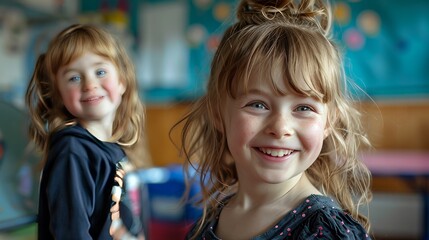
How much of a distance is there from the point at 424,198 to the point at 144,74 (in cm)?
271

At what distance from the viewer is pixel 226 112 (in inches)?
33.6

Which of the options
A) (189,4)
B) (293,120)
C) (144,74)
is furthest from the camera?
(144,74)

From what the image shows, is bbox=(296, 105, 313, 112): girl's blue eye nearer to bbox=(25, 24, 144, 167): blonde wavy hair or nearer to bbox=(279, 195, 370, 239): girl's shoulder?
bbox=(279, 195, 370, 239): girl's shoulder

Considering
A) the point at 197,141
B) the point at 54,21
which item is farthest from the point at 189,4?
the point at 197,141

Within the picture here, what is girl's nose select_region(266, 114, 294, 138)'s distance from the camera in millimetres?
768

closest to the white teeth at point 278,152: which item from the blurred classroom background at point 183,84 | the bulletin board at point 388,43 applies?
the blurred classroom background at point 183,84

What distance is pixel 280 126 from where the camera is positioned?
2.52 ft

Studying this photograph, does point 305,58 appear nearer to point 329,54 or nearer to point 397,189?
point 329,54

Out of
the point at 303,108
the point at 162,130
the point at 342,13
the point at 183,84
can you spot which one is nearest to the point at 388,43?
the point at 342,13

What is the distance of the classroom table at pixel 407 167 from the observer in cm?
216

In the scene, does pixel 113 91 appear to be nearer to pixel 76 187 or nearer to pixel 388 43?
pixel 76 187

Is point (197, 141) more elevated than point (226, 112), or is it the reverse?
point (226, 112)

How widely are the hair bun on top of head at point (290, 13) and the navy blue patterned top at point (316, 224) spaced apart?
13.1 inches

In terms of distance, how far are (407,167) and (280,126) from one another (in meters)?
1.72
